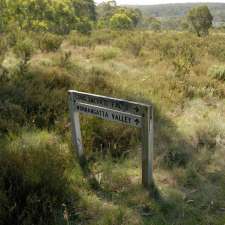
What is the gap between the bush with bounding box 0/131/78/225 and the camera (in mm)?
2609

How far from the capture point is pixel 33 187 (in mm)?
2824

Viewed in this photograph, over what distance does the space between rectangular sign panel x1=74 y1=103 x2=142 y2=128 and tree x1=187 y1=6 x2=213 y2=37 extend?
34.7m

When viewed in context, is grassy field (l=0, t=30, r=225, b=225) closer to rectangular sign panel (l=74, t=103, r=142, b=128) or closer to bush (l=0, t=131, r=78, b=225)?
bush (l=0, t=131, r=78, b=225)

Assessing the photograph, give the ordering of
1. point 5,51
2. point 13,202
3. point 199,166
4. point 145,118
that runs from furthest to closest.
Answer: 1. point 5,51
2. point 199,166
3. point 145,118
4. point 13,202

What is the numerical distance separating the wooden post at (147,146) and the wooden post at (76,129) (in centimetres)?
87

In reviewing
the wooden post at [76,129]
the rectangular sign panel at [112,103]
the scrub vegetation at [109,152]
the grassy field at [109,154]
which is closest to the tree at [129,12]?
the scrub vegetation at [109,152]

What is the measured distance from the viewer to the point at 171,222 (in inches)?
110

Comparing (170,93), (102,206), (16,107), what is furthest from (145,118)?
(170,93)

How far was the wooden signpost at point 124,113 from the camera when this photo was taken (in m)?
2.88

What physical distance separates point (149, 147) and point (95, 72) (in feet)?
14.1

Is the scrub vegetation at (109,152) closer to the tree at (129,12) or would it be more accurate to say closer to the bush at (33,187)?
the bush at (33,187)

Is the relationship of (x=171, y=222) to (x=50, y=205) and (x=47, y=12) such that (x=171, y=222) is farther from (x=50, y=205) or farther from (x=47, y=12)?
(x=47, y=12)

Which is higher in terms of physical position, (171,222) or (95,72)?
(95,72)

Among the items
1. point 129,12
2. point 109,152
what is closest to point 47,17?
point 109,152
